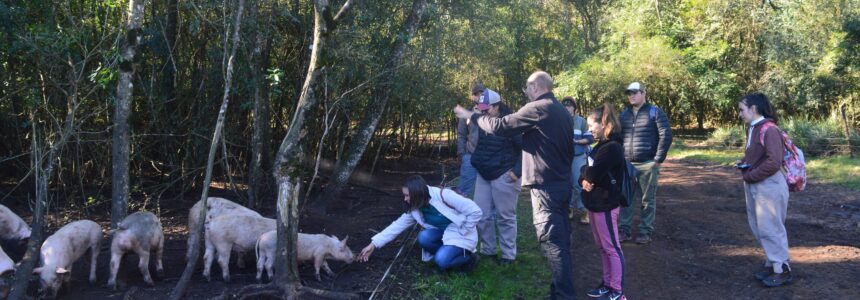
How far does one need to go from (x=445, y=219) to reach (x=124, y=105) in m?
3.08

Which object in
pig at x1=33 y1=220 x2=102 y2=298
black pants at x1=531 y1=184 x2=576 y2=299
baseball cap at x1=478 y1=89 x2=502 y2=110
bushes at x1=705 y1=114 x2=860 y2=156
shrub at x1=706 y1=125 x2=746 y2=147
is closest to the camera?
black pants at x1=531 y1=184 x2=576 y2=299

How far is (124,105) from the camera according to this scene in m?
6.07

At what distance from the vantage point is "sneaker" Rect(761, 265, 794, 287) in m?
5.91

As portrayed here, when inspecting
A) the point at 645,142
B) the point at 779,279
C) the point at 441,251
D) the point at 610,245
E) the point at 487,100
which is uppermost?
the point at 487,100

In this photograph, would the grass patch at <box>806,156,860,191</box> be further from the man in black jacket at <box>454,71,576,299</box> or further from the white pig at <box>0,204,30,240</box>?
the white pig at <box>0,204,30,240</box>

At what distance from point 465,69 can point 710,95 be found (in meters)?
11.6

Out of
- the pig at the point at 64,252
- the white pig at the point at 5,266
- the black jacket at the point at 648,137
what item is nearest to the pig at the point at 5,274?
the white pig at the point at 5,266

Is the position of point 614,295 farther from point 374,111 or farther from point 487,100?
point 374,111

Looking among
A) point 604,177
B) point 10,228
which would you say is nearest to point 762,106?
point 604,177

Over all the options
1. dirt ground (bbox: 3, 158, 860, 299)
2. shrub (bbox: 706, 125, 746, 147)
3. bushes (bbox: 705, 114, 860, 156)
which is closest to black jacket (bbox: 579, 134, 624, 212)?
dirt ground (bbox: 3, 158, 860, 299)

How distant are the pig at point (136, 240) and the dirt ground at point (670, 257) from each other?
13 centimetres

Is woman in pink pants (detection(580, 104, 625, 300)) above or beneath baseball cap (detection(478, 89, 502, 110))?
beneath

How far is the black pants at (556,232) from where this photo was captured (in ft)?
16.6

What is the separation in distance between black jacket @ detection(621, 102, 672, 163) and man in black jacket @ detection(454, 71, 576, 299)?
8.16 feet
